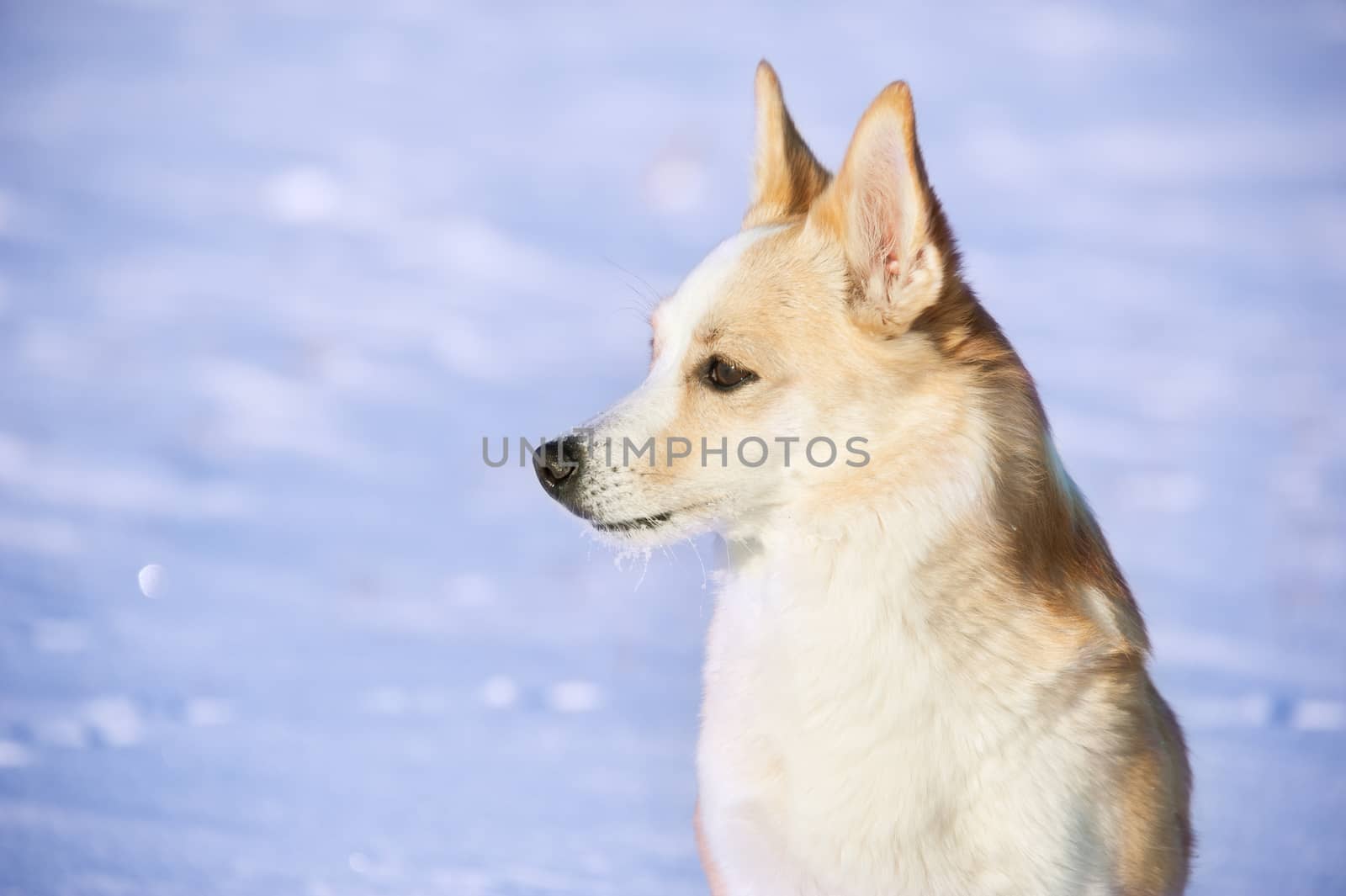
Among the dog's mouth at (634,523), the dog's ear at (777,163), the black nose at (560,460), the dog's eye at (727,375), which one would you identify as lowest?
the dog's mouth at (634,523)

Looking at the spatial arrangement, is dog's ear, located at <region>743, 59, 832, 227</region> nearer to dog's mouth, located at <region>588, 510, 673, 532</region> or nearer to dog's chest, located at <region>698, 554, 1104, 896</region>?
dog's mouth, located at <region>588, 510, 673, 532</region>

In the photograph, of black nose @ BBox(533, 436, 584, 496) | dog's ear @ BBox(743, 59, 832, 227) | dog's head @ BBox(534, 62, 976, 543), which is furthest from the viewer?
dog's ear @ BBox(743, 59, 832, 227)

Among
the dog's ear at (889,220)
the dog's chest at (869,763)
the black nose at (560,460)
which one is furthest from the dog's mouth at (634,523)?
the dog's ear at (889,220)

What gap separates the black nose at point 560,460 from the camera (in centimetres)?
321

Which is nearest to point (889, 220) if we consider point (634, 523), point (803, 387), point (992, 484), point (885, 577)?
point (803, 387)

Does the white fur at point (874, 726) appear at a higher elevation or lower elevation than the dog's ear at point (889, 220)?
lower

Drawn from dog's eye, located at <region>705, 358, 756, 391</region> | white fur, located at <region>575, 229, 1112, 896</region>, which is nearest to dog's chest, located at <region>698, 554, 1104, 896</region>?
white fur, located at <region>575, 229, 1112, 896</region>

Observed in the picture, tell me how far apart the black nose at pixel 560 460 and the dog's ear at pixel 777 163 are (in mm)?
943

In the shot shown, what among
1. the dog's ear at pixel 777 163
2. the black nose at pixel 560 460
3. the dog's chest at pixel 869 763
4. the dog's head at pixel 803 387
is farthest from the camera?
the dog's ear at pixel 777 163

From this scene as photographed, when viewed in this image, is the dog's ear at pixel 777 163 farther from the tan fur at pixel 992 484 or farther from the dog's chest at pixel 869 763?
the dog's chest at pixel 869 763

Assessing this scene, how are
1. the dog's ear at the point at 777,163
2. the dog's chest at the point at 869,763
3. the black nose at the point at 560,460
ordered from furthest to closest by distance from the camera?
the dog's ear at the point at 777,163
the black nose at the point at 560,460
the dog's chest at the point at 869,763

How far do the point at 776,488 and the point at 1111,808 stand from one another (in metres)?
1.05

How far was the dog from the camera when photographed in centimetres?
292

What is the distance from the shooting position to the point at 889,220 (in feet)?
10.4
